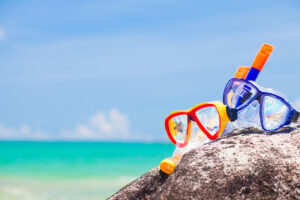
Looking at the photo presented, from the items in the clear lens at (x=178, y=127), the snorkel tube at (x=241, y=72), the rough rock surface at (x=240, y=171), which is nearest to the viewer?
the rough rock surface at (x=240, y=171)

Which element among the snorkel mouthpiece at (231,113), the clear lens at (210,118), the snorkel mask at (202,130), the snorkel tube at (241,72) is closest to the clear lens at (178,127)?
the snorkel mask at (202,130)

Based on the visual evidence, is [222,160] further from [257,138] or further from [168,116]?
[168,116]

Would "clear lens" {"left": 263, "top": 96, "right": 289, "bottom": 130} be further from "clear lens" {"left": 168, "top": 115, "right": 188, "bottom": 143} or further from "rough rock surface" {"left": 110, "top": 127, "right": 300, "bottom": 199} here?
"clear lens" {"left": 168, "top": 115, "right": 188, "bottom": 143}

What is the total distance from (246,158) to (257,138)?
0.33 meters

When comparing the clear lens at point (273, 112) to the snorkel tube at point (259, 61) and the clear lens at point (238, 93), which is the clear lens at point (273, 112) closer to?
the clear lens at point (238, 93)

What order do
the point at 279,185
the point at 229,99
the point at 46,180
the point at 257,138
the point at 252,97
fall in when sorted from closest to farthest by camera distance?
the point at 279,185
the point at 257,138
the point at 252,97
the point at 229,99
the point at 46,180

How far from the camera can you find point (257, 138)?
10.9ft

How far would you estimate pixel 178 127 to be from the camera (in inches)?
152

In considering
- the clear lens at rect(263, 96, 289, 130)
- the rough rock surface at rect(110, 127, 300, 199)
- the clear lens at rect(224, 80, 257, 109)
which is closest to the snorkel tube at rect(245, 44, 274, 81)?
the clear lens at rect(224, 80, 257, 109)

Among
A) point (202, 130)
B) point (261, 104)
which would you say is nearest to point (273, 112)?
point (261, 104)

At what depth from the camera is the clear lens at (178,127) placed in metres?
3.80

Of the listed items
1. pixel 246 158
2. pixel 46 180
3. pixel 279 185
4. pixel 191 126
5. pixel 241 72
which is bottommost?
pixel 279 185

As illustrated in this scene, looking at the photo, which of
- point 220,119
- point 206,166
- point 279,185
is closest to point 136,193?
point 206,166

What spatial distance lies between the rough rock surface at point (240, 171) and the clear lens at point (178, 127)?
1.49 feet
